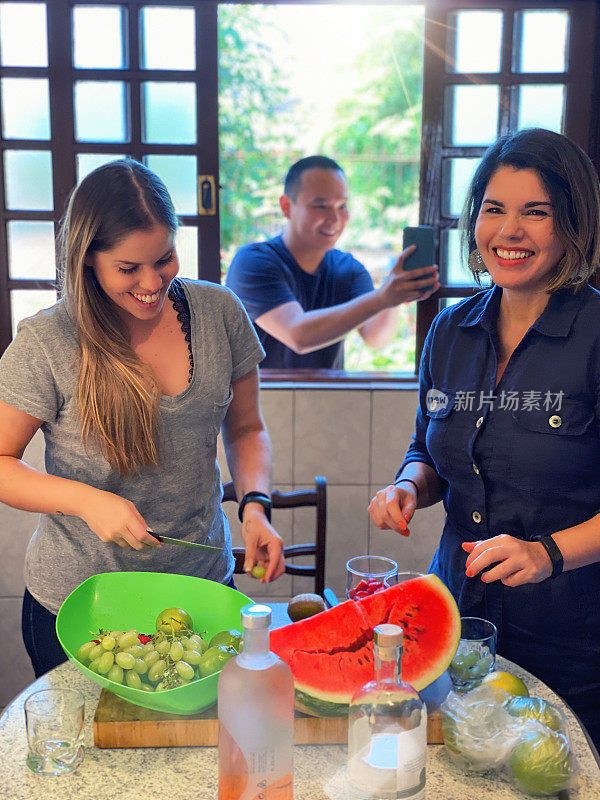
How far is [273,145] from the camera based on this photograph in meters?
8.25

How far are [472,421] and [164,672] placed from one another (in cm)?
70

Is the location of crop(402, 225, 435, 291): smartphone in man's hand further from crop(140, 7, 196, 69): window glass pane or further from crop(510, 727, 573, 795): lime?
crop(510, 727, 573, 795): lime

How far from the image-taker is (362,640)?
115 centimetres

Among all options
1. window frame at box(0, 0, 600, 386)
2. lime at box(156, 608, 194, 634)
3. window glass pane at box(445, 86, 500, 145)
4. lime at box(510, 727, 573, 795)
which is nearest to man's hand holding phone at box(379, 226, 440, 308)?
window frame at box(0, 0, 600, 386)

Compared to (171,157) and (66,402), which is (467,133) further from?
(66,402)

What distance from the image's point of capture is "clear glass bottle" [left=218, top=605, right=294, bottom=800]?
2.77 feet

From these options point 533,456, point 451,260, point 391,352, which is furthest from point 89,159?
point 391,352

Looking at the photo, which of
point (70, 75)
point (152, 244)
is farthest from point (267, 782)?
point (70, 75)

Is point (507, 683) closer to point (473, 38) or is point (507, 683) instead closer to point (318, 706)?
point (318, 706)

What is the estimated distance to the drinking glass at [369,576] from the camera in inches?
50.1

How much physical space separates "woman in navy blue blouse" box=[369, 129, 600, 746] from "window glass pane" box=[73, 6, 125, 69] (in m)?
1.56

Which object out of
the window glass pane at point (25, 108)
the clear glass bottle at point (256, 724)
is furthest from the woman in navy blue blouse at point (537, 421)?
the window glass pane at point (25, 108)

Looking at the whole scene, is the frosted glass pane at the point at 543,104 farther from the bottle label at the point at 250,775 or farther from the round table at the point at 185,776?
Result: the bottle label at the point at 250,775

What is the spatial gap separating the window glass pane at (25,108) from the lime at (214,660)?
2.02 metres
